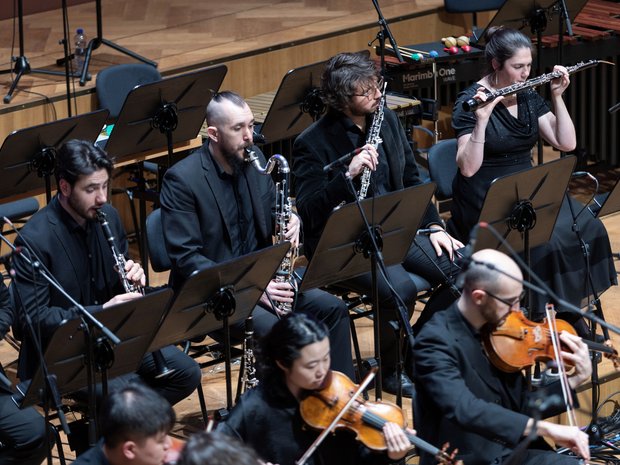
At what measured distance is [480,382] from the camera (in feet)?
12.5

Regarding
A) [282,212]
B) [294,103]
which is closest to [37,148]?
[282,212]

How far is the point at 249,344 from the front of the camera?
15.1ft

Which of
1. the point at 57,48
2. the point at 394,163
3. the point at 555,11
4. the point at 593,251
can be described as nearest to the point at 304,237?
the point at 394,163

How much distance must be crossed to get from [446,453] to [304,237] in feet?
5.57

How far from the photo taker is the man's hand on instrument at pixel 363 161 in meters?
4.54

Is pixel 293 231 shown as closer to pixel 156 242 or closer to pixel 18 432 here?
pixel 156 242

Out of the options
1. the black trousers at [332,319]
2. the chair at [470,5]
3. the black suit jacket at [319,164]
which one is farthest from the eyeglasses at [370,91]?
the chair at [470,5]

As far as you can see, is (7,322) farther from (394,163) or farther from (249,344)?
(394,163)

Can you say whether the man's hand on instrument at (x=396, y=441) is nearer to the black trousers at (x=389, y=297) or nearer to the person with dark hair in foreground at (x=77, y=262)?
the person with dark hair in foreground at (x=77, y=262)

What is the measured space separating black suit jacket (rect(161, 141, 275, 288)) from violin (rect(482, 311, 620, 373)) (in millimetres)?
1308

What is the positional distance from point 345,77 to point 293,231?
681 mm

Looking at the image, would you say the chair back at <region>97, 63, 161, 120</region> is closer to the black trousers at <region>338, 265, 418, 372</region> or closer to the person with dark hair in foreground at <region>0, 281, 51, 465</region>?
the black trousers at <region>338, 265, 418, 372</region>

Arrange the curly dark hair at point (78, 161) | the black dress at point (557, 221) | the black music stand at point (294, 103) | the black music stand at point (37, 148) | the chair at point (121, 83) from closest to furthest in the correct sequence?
the curly dark hair at point (78, 161) → the black music stand at point (37, 148) → the black dress at point (557, 221) → the black music stand at point (294, 103) → the chair at point (121, 83)

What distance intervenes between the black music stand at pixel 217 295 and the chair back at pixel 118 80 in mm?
2633
